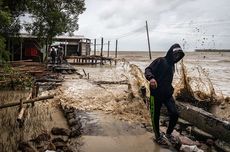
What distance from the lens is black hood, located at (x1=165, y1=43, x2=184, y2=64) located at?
6.43 meters

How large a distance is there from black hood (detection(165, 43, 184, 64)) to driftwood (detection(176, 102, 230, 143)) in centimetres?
175

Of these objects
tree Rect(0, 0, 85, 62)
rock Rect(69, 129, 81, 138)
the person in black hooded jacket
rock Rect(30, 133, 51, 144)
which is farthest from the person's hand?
tree Rect(0, 0, 85, 62)

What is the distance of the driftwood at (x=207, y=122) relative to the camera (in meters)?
7.01

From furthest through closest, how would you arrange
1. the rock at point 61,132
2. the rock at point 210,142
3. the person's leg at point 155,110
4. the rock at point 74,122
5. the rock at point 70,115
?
the rock at point 70,115 < the rock at point 74,122 < the rock at point 210,142 < the rock at point 61,132 < the person's leg at point 155,110

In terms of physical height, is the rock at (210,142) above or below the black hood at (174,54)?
below

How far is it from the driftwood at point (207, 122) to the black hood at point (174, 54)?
175 cm

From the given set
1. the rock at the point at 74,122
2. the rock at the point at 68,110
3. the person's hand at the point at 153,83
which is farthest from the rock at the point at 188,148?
the rock at the point at 68,110

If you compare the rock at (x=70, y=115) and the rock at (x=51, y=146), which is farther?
the rock at (x=70, y=115)

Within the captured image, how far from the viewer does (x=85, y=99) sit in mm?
11141

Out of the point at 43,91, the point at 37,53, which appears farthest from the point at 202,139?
the point at 37,53

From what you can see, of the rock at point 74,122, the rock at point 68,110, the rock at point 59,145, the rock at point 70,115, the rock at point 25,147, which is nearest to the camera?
the rock at point 25,147

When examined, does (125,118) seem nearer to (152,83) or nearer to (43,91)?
(152,83)

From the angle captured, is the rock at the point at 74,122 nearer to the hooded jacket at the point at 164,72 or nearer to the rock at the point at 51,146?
the rock at the point at 51,146

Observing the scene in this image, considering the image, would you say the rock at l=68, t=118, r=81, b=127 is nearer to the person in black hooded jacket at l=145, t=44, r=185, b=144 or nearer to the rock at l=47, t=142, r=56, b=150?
the rock at l=47, t=142, r=56, b=150
